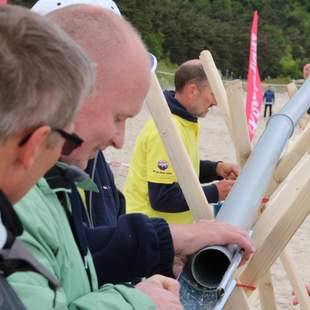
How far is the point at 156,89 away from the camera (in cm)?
167

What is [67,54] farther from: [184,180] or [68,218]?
[184,180]

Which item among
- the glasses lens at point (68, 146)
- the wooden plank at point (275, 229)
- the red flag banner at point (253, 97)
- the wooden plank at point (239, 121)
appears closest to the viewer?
the glasses lens at point (68, 146)

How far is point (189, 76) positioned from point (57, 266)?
73.8 inches

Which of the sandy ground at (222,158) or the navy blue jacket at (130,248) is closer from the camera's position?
the navy blue jacket at (130,248)

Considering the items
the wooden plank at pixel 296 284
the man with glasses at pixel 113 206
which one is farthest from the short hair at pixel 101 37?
the wooden plank at pixel 296 284

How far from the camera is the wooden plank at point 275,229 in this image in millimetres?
1553

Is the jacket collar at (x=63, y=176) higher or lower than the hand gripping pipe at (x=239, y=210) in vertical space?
higher

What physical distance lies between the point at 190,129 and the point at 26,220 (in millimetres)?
1800

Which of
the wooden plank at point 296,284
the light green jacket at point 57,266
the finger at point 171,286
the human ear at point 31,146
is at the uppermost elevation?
the human ear at point 31,146

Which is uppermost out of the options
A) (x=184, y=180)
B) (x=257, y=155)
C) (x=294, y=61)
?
(x=257, y=155)

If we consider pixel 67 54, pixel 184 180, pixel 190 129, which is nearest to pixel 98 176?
pixel 184 180

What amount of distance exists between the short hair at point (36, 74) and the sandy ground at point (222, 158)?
9.87ft

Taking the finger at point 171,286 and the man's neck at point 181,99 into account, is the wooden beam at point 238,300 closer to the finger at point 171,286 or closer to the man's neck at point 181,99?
the finger at point 171,286

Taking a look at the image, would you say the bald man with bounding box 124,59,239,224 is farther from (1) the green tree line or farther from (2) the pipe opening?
(1) the green tree line
